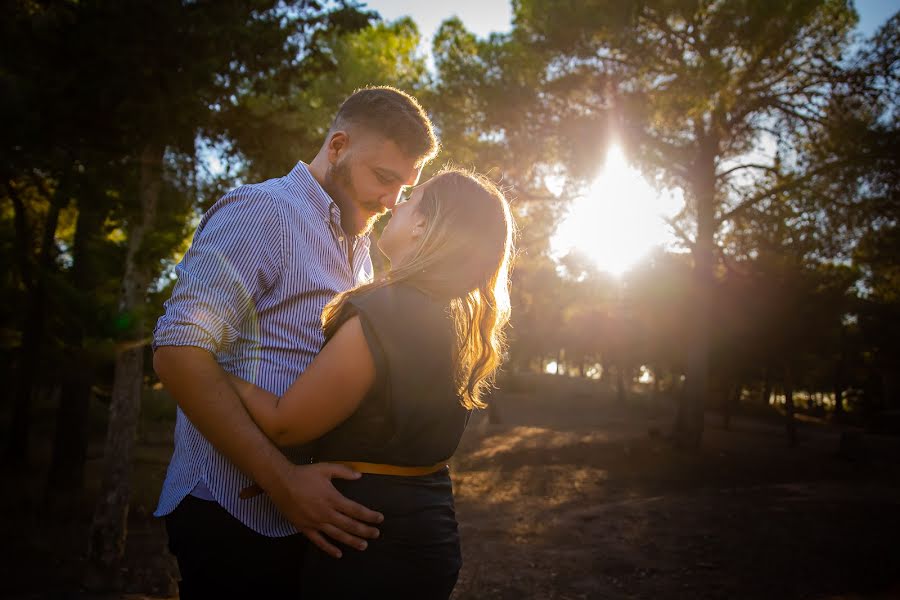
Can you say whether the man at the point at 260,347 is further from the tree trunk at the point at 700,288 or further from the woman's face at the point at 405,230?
the tree trunk at the point at 700,288

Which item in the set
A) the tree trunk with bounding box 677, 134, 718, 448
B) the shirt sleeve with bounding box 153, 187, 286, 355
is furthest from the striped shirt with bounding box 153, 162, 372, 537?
the tree trunk with bounding box 677, 134, 718, 448

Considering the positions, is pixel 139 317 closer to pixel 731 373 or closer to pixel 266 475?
pixel 266 475

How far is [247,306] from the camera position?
1771 millimetres

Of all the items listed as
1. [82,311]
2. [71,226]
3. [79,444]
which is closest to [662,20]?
[82,311]

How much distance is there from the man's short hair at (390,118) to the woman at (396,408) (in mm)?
501

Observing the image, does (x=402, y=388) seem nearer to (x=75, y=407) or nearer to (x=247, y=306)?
(x=247, y=306)

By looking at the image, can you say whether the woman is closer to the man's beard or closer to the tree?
the man's beard

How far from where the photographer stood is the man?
1583mm

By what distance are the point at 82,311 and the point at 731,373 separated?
87.6 ft

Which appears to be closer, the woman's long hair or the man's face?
the woman's long hair

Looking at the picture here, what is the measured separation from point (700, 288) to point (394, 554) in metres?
17.1

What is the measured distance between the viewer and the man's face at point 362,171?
7.24 feet

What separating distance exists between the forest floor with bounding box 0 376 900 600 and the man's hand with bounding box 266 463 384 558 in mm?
6449

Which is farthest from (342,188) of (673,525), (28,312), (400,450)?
(28,312)
